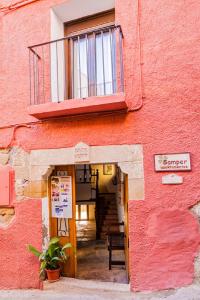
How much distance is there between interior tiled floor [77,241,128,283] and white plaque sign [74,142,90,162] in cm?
242

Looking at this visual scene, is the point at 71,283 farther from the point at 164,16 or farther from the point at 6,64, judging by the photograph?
the point at 164,16

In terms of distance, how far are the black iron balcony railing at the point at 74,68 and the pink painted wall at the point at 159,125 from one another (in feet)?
1.72

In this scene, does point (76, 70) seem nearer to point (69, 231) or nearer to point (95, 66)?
point (95, 66)

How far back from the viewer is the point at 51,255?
14.6 ft

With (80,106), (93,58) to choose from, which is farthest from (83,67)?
(80,106)

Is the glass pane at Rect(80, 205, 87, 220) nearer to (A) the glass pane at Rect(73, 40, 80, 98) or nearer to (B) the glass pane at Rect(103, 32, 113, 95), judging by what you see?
(A) the glass pane at Rect(73, 40, 80, 98)

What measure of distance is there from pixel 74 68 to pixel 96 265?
4.31 m

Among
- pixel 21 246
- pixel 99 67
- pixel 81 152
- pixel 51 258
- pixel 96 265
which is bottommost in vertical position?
pixel 96 265

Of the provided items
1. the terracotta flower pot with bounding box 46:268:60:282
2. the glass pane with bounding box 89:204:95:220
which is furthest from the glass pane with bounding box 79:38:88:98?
the glass pane with bounding box 89:204:95:220

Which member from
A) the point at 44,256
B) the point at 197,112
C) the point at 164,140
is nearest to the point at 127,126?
the point at 164,140

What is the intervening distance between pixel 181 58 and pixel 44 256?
152 inches

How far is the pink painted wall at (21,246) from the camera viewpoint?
15.0ft

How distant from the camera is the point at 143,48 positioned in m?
4.13

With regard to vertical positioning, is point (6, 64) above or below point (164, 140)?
above
